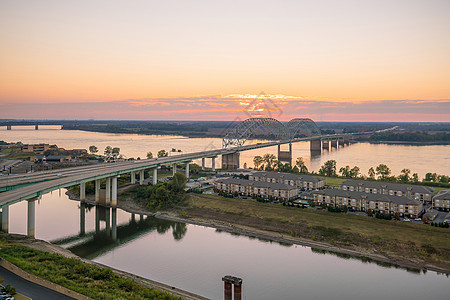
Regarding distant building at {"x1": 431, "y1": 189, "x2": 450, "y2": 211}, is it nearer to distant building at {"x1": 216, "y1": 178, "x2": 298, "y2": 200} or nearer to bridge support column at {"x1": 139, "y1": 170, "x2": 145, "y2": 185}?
distant building at {"x1": 216, "y1": 178, "x2": 298, "y2": 200}

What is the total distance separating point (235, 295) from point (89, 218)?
16.6 m

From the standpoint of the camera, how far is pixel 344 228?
20547mm

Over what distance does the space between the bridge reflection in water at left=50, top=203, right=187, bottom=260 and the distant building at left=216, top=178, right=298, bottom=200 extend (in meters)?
6.47

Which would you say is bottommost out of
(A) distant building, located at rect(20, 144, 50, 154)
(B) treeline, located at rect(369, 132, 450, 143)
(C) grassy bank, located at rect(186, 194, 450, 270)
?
(C) grassy bank, located at rect(186, 194, 450, 270)

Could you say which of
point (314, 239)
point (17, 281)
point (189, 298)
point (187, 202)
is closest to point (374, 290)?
point (314, 239)

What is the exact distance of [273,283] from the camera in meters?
15.3

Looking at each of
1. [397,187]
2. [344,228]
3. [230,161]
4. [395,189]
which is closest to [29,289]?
[344,228]

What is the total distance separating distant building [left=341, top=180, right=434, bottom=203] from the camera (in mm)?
25609

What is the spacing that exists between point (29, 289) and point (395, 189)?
23.5 m

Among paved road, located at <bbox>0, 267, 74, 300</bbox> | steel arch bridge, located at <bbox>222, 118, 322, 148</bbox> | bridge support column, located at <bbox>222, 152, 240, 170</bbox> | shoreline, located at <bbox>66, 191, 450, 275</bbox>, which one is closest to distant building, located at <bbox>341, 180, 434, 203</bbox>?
shoreline, located at <bbox>66, 191, 450, 275</bbox>

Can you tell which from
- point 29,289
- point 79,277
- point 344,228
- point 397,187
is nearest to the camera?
point 29,289

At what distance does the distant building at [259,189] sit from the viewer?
26.8m

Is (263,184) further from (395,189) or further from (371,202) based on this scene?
(395,189)

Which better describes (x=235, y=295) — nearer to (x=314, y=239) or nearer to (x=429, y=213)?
(x=314, y=239)
